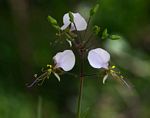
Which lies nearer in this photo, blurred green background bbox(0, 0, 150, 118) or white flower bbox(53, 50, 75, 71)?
white flower bbox(53, 50, 75, 71)

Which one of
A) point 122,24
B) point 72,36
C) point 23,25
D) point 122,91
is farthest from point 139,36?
point 72,36

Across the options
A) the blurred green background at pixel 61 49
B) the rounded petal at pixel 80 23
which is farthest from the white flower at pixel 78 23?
the blurred green background at pixel 61 49

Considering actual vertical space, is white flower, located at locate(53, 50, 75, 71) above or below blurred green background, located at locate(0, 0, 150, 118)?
above

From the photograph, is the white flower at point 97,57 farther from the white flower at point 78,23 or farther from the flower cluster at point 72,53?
the white flower at point 78,23

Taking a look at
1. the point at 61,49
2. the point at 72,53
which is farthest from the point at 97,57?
the point at 61,49

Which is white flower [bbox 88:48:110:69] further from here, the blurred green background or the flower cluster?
the blurred green background

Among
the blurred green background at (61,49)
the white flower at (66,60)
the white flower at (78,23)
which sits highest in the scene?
the white flower at (78,23)

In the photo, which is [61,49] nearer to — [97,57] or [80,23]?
[80,23]

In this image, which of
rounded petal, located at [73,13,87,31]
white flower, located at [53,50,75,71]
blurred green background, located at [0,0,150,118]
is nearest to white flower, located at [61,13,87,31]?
rounded petal, located at [73,13,87,31]
